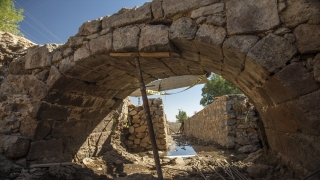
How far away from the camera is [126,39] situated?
275 centimetres

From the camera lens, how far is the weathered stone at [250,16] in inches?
79.4

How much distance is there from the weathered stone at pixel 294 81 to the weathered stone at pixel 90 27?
7.42 feet

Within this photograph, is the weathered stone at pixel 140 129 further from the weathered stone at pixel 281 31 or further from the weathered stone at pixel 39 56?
the weathered stone at pixel 281 31

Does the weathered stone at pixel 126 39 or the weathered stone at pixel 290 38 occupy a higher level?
the weathered stone at pixel 126 39

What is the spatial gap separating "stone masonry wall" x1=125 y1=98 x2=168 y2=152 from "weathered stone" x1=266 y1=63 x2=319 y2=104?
4.90 m

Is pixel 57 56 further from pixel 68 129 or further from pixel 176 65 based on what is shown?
pixel 176 65

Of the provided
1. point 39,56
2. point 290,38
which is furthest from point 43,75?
point 290,38

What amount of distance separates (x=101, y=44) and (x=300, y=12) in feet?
7.30

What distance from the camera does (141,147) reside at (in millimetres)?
6453

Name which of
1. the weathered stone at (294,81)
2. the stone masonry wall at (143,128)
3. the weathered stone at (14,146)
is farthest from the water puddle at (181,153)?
the weathered stone at (294,81)

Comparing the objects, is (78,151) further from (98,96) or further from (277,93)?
(277,93)

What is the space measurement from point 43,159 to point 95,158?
49.2 inches

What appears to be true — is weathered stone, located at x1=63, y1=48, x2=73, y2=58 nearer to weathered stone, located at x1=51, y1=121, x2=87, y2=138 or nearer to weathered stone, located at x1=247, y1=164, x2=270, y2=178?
weathered stone, located at x1=51, y1=121, x2=87, y2=138

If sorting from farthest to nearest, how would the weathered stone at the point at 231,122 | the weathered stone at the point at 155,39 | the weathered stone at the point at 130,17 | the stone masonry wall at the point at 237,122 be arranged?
the weathered stone at the point at 231,122 < the stone masonry wall at the point at 237,122 < the weathered stone at the point at 130,17 < the weathered stone at the point at 155,39
